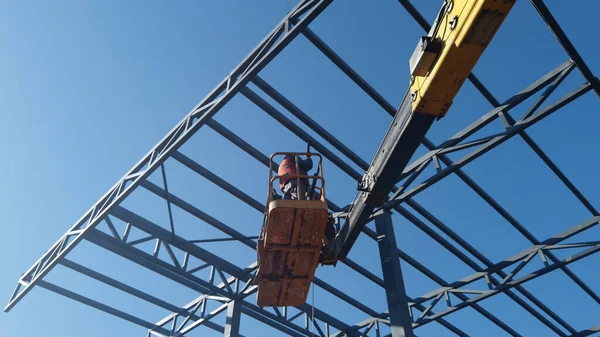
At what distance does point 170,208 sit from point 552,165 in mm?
9314

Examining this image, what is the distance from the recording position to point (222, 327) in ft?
52.5

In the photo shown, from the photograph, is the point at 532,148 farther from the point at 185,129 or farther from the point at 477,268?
the point at 185,129

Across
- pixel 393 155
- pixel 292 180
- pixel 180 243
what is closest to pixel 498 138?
pixel 393 155

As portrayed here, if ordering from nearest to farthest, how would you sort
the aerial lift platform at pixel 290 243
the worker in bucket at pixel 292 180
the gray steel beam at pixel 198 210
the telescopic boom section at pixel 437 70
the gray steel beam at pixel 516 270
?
the telescopic boom section at pixel 437 70
the aerial lift platform at pixel 290 243
the worker in bucket at pixel 292 180
the gray steel beam at pixel 198 210
the gray steel beam at pixel 516 270

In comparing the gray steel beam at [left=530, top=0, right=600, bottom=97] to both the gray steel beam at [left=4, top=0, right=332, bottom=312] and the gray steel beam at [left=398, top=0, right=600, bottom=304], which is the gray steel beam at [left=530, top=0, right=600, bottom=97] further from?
the gray steel beam at [left=4, top=0, right=332, bottom=312]

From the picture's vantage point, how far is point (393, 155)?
894 centimetres

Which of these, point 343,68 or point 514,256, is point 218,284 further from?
point 514,256

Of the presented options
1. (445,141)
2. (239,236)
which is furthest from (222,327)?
(445,141)

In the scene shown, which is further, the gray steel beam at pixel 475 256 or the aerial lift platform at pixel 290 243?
the gray steel beam at pixel 475 256

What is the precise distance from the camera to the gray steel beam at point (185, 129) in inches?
378

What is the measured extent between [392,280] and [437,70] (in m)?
5.34

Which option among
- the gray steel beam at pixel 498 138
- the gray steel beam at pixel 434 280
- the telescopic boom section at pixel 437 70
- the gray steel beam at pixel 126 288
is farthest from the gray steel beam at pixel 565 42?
the gray steel beam at pixel 126 288

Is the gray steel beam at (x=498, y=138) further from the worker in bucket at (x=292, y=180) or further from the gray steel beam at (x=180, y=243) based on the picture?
the gray steel beam at (x=180, y=243)

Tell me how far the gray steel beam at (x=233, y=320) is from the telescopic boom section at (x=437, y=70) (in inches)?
254
